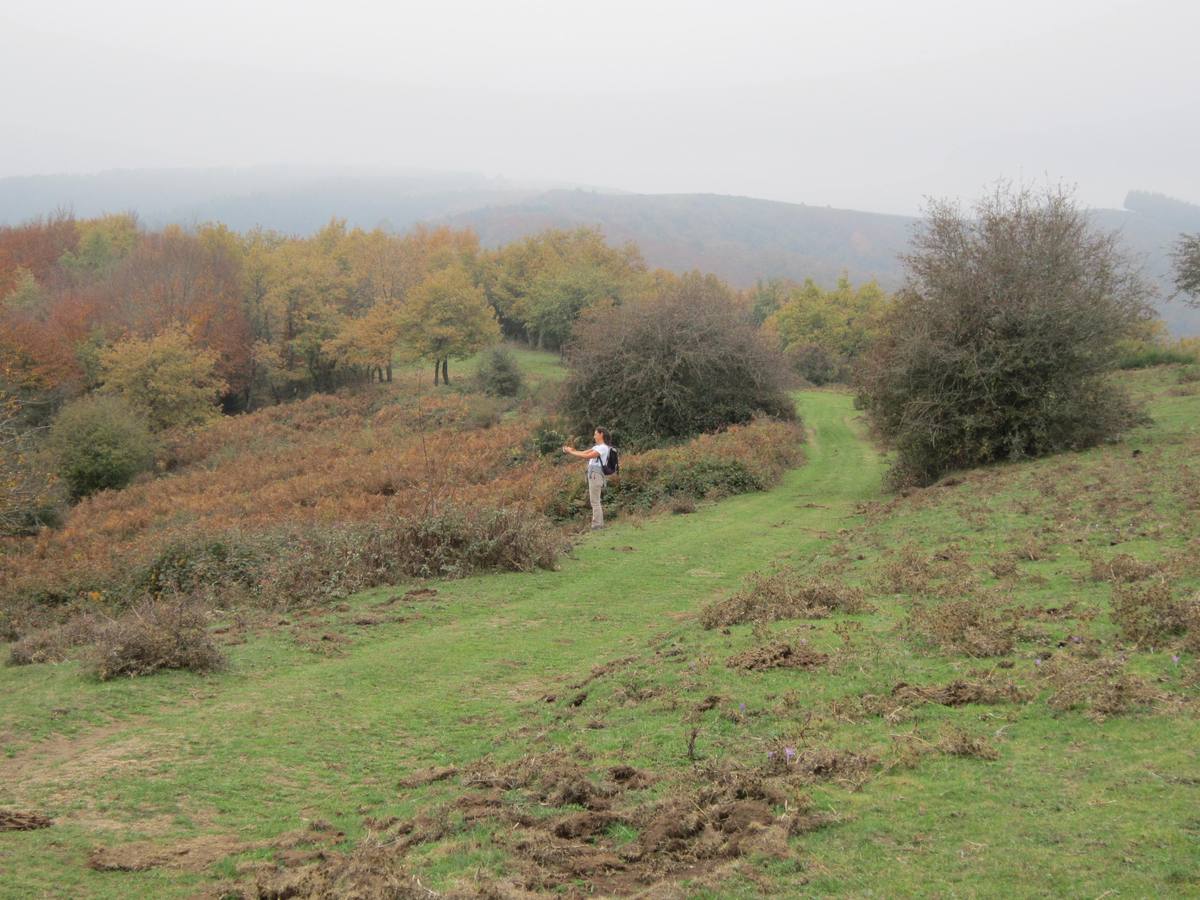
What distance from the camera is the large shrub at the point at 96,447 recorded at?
4028 centimetres

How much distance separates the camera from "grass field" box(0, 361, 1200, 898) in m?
4.47

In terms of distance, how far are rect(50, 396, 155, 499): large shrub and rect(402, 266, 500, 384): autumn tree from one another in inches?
1036

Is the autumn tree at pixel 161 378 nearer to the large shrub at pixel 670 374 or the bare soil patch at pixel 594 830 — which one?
the large shrub at pixel 670 374

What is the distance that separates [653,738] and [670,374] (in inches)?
1001

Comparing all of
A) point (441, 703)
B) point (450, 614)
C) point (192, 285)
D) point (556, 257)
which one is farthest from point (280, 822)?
point (556, 257)

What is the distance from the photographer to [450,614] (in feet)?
39.9

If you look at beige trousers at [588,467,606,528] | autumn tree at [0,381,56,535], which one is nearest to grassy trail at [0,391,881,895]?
beige trousers at [588,467,606,528]

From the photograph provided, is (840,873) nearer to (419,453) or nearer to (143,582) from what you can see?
(143,582)

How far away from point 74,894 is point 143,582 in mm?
13326

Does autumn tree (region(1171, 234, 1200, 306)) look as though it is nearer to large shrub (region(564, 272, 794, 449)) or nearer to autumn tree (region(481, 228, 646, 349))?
large shrub (region(564, 272, 794, 449))

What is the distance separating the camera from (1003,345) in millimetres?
20688

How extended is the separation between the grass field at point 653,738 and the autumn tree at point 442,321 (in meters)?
54.8

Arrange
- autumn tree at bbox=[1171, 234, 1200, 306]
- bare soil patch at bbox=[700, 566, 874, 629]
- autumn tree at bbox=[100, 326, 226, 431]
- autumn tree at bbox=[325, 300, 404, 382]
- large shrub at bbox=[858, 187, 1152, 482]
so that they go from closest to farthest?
1. bare soil patch at bbox=[700, 566, 874, 629]
2. large shrub at bbox=[858, 187, 1152, 482]
3. autumn tree at bbox=[1171, 234, 1200, 306]
4. autumn tree at bbox=[100, 326, 226, 431]
5. autumn tree at bbox=[325, 300, 404, 382]

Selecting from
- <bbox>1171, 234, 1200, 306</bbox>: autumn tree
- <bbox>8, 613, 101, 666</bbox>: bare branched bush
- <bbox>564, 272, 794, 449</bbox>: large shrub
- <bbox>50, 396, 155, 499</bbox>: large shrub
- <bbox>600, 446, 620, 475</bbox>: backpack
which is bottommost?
<bbox>50, 396, 155, 499</bbox>: large shrub
